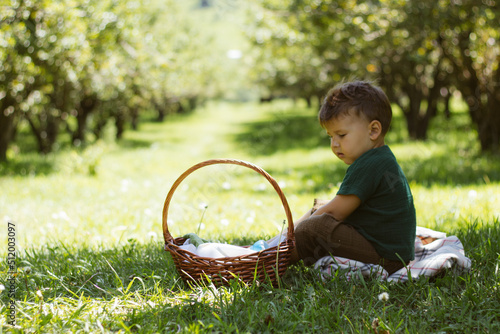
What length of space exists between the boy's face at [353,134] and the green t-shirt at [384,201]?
6cm

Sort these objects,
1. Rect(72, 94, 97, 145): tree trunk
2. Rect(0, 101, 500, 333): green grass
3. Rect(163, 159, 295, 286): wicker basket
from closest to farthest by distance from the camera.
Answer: Rect(0, 101, 500, 333): green grass → Rect(163, 159, 295, 286): wicker basket → Rect(72, 94, 97, 145): tree trunk

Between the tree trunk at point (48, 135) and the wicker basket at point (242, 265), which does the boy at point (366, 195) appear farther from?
the tree trunk at point (48, 135)

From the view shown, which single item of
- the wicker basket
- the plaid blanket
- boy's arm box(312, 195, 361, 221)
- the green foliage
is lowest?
the plaid blanket

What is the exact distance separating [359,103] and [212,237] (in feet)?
5.65

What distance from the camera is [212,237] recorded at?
3699 millimetres

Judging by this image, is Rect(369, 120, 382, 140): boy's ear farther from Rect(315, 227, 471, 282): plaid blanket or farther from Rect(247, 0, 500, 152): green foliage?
Rect(247, 0, 500, 152): green foliage

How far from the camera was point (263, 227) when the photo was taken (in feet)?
12.9

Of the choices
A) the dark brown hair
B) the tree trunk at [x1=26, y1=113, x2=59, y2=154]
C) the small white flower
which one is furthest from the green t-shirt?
the tree trunk at [x1=26, y1=113, x2=59, y2=154]

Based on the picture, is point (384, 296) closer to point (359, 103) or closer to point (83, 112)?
point (359, 103)

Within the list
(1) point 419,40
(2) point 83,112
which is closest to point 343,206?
(1) point 419,40

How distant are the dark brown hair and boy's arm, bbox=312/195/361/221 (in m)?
0.48

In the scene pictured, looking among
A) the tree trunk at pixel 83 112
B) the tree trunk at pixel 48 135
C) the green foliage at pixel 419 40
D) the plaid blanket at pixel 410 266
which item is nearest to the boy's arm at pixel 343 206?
the plaid blanket at pixel 410 266

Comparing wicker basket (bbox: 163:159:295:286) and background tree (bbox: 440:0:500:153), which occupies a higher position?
background tree (bbox: 440:0:500:153)

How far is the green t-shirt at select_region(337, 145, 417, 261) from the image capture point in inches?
105
